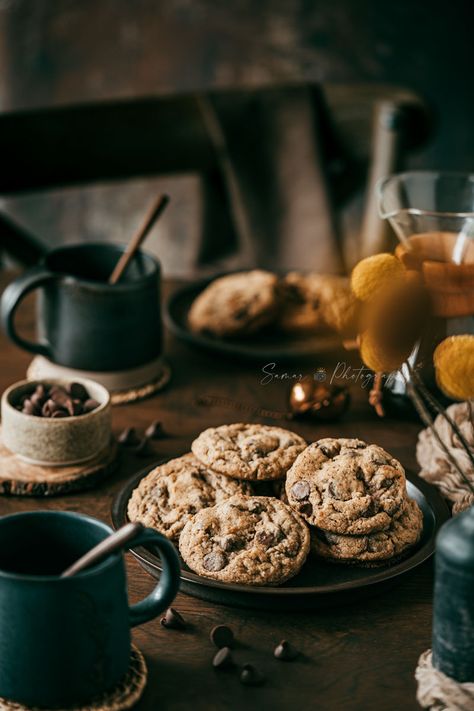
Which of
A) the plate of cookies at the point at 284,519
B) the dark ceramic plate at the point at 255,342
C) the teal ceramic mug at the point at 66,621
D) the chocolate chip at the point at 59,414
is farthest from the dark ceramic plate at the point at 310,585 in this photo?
the dark ceramic plate at the point at 255,342

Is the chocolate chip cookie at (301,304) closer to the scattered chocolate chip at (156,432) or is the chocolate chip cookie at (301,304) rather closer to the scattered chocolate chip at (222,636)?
the scattered chocolate chip at (156,432)

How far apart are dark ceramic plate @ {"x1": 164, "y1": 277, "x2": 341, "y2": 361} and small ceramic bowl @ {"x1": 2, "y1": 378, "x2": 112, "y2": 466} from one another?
37 centimetres

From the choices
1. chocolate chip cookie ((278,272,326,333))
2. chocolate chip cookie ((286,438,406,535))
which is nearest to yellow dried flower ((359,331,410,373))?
chocolate chip cookie ((286,438,406,535))

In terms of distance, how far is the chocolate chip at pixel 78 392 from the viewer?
1258 millimetres

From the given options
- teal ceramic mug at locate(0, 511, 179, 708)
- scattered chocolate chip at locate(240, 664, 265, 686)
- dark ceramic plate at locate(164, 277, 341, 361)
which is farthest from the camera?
dark ceramic plate at locate(164, 277, 341, 361)

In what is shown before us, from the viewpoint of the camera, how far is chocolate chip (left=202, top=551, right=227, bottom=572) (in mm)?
947

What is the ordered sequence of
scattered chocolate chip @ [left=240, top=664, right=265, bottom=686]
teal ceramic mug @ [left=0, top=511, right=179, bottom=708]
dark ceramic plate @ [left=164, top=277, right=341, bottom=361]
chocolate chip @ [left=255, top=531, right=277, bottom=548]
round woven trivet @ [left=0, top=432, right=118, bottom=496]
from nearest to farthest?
teal ceramic mug @ [left=0, top=511, right=179, bottom=708] → scattered chocolate chip @ [left=240, top=664, right=265, bottom=686] → chocolate chip @ [left=255, top=531, right=277, bottom=548] → round woven trivet @ [left=0, top=432, right=118, bottom=496] → dark ceramic plate @ [left=164, top=277, right=341, bottom=361]

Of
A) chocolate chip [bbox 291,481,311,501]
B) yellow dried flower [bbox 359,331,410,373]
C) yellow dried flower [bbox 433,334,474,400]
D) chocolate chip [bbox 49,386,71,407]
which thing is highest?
yellow dried flower [bbox 359,331,410,373]

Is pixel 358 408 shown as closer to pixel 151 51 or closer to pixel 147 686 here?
pixel 147 686

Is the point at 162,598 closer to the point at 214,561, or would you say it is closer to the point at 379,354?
the point at 214,561

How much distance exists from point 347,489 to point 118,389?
1.91 feet

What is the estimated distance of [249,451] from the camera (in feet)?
3.54

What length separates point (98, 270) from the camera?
1.58m

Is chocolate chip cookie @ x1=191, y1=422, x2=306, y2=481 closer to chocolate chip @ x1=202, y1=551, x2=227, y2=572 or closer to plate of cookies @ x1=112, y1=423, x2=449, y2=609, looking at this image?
plate of cookies @ x1=112, y1=423, x2=449, y2=609
